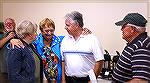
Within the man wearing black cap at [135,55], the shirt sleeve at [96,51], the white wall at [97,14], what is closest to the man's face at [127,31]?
the man wearing black cap at [135,55]

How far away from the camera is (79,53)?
264 centimetres

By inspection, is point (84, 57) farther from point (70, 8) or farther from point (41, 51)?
point (70, 8)

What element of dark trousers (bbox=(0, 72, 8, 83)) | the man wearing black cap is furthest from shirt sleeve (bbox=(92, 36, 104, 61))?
dark trousers (bbox=(0, 72, 8, 83))

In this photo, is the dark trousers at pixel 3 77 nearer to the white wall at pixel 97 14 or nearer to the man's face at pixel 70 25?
the man's face at pixel 70 25

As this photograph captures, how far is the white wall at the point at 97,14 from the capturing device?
555 cm

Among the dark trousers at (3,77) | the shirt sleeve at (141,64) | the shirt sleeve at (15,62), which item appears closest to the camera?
the shirt sleeve at (141,64)

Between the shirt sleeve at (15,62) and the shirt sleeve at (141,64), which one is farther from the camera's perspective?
the shirt sleeve at (15,62)

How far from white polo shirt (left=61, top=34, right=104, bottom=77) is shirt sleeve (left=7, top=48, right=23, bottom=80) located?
60cm

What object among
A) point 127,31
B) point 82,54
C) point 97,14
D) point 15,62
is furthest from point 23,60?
point 97,14

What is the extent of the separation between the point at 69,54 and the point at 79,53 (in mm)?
118

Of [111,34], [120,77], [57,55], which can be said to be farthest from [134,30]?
[111,34]

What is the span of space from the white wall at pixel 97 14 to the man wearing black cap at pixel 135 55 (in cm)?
365

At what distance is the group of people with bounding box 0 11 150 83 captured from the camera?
185 cm

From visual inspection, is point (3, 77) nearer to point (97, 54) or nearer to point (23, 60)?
point (23, 60)
